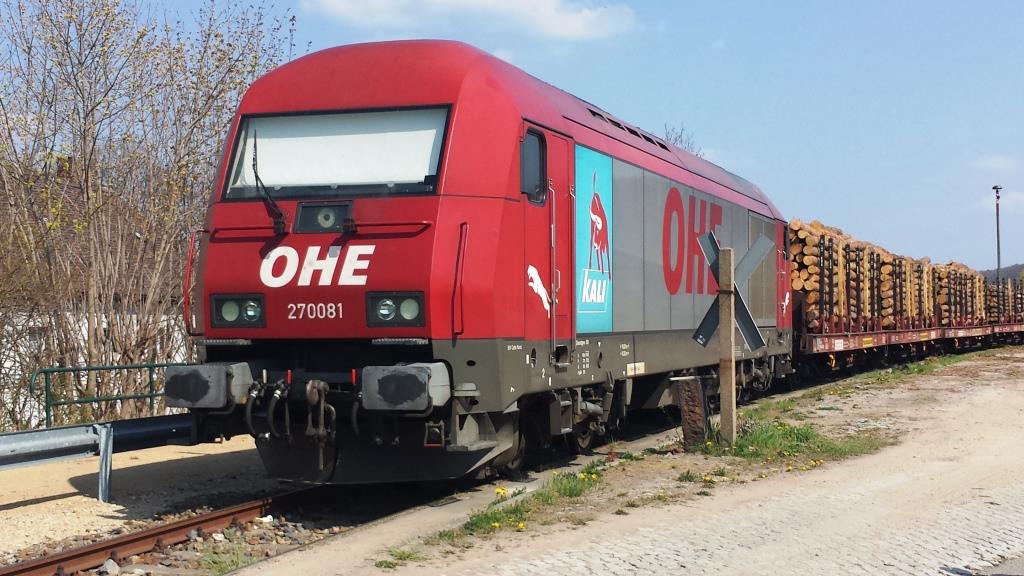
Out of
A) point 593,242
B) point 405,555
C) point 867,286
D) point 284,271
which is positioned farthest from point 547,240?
point 867,286

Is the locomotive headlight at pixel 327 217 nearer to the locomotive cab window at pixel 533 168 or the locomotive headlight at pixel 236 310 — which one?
the locomotive headlight at pixel 236 310

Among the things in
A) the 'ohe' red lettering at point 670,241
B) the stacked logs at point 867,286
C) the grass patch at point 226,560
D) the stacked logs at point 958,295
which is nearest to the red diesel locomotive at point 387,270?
the grass patch at point 226,560

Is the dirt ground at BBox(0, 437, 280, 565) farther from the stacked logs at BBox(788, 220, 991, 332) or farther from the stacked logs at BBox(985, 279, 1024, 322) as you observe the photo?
the stacked logs at BBox(985, 279, 1024, 322)

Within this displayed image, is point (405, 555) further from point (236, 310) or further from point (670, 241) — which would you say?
point (670, 241)

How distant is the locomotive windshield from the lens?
815cm

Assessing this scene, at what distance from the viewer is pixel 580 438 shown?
1134 centimetres

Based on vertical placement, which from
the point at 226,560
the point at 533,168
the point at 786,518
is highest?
the point at 533,168

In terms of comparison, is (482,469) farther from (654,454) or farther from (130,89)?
(130,89)

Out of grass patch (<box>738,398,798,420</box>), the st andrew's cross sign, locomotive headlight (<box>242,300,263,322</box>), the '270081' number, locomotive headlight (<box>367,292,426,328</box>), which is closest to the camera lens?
locomotive headlight (<box>367,292,426,328</box>)

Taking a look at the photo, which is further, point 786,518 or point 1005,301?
point 1005,301

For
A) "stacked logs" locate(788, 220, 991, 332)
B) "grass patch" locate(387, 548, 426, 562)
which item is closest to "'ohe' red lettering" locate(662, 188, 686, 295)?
"grass patch" locate(387, 548, 426, 562)

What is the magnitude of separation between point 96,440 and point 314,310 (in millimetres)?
2646

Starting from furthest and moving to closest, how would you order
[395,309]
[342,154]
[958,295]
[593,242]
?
1. [958,295]
2. [593,242]
3. [342,154]
4. [395,309]

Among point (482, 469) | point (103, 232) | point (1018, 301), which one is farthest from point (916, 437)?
point (1018, 301)
